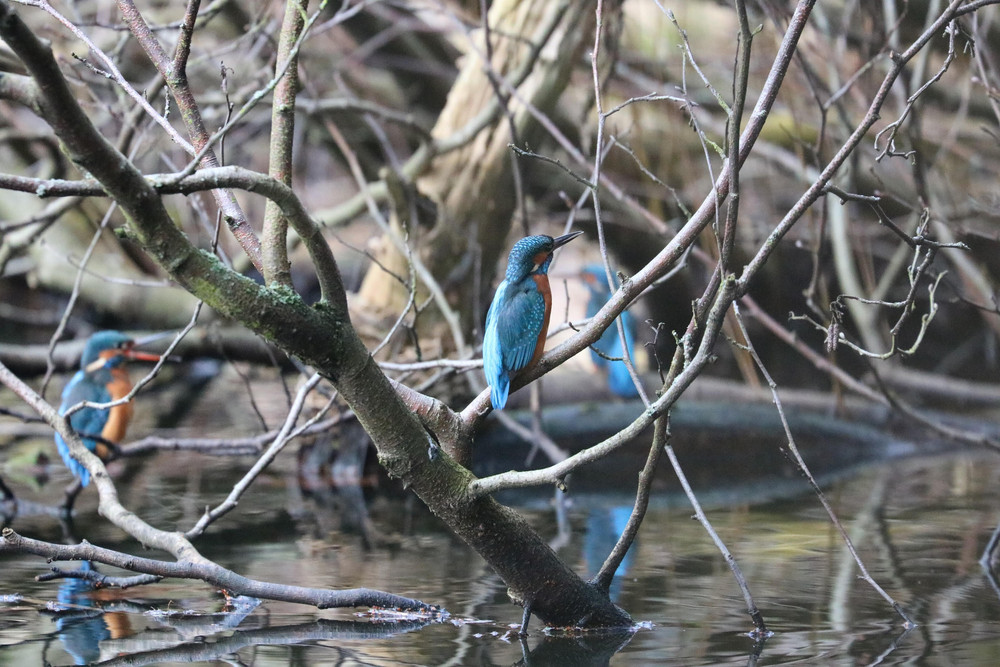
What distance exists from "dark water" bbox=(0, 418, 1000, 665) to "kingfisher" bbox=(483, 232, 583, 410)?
67cm

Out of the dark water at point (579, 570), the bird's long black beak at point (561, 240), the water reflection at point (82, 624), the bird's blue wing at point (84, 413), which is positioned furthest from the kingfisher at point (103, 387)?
the bird's long black beak at point (561, 240)

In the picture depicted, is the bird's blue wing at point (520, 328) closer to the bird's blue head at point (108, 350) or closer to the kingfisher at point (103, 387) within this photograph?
the kingfisher at point (103, 387)

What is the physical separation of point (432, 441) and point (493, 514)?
239 mm

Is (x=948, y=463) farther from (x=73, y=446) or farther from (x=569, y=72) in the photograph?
(x=73, y=446)

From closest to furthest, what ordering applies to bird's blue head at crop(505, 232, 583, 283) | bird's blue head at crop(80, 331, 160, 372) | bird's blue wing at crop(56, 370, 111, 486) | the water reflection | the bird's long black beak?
1. the water reflection
2. the bird's long black beak
3. bird's blue head at crop(505, 232, 583, 283)
4. bird's blue wing at crop(56, 370, 111, 486)
5. bird's blue head at crop(80, 331, 160, 372)

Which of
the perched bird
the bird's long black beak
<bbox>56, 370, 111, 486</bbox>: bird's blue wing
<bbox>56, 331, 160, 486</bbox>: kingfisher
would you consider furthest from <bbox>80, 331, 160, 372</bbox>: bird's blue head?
the bird's long black beak

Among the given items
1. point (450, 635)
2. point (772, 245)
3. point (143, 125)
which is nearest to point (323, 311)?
point (772, 245)

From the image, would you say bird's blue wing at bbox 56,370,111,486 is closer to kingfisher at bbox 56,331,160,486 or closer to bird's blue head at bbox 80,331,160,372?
kingfisher at bbox 56,331,160,486

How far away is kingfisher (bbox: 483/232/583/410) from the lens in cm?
276

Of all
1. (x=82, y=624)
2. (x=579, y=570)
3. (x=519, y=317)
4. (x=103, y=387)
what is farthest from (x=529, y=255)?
(x=103, y=387)

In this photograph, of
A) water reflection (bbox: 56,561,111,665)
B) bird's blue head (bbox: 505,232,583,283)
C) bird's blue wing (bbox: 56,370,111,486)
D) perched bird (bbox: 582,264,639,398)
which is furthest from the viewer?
perched bird (bbox: 582,264,639,398)

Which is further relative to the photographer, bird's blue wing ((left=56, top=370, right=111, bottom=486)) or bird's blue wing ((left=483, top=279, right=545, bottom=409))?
bird's blue wing ((left=56, top=370, right=111, bottom=486))

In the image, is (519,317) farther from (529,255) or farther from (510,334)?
(529,255)

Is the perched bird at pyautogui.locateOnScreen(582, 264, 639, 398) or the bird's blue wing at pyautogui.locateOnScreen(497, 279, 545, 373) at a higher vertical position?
the perched bird at pyautogui.locateOnScreen(582, 264, 639, 398)
